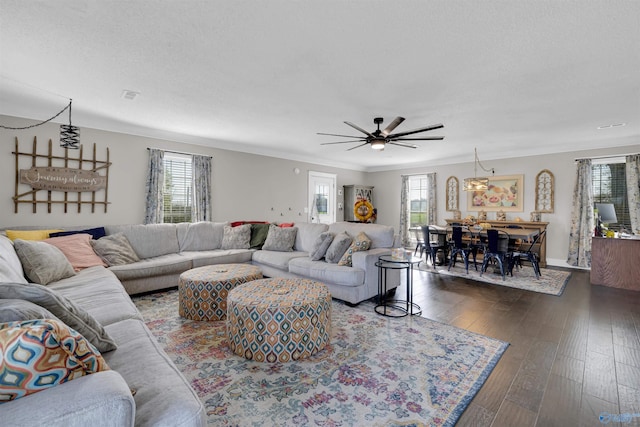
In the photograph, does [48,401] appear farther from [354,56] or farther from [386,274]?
[386,274]

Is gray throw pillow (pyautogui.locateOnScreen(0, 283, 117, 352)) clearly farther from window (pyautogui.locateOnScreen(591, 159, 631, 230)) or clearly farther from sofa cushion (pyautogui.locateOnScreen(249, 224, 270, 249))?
window (pyautogui.locateOnScreen(591, 159, 631, 230))

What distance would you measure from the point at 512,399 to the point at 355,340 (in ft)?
4.03

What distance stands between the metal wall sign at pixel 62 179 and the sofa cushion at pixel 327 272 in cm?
332

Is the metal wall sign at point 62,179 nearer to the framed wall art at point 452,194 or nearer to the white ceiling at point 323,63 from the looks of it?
the white ceiling at point 323,63

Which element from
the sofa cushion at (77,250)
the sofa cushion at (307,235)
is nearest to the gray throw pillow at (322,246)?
the sofa cushion at (307,235)

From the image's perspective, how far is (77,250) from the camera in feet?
11.3

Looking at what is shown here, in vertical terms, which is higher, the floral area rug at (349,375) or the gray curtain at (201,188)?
the gray curtain at (201,188)

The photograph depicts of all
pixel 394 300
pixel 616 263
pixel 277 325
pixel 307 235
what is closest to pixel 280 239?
pixel 307 235

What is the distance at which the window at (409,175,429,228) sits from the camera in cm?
835

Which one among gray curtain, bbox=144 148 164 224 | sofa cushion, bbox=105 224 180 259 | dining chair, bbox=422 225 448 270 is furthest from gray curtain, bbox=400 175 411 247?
gray curtain, bbox=144 148 164 224

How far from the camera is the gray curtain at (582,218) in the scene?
5.75m

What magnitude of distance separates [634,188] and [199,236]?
26.3 ft

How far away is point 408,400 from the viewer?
1.87m

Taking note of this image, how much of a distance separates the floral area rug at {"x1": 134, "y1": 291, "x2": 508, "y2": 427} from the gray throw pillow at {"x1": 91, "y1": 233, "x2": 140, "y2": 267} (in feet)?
3.93
